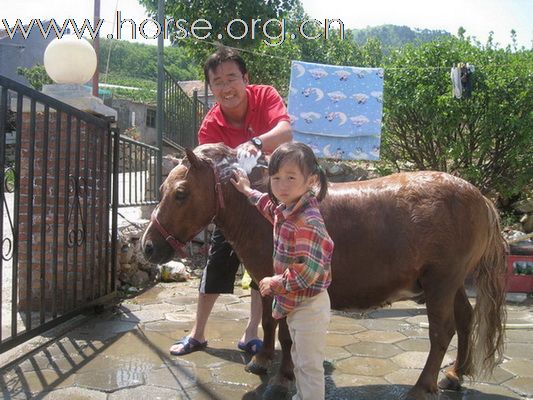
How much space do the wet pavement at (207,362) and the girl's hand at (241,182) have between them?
1.19 meters

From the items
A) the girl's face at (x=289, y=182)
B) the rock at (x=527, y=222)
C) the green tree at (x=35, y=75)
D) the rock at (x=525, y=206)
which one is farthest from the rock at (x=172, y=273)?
the green tree at (x=35, y=75)

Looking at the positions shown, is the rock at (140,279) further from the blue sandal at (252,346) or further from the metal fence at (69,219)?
the blue sandal at (252,346)

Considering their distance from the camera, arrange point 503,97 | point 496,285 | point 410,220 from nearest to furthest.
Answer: point 410,220 → point 496,285 → point 503,97

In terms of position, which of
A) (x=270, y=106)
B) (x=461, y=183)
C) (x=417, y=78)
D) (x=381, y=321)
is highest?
(x=417, y=78)

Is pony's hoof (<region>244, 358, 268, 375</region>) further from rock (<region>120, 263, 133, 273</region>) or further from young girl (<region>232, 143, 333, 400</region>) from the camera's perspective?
rock (<region>120, 263, 133, 273</region>)

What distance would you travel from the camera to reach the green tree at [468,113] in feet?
24.3

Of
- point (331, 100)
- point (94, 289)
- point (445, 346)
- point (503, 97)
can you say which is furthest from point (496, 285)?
point (331, 100)

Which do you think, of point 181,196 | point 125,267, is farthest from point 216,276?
point 125,267

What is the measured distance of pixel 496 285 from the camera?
3.03 metres

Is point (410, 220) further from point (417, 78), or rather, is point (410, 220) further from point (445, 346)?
point (417, 78)

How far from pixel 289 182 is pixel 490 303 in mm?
1508

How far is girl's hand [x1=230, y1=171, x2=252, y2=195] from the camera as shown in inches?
116

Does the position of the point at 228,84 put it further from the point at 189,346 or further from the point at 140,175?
the point at 140,175

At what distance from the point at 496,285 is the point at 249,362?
1.65m
